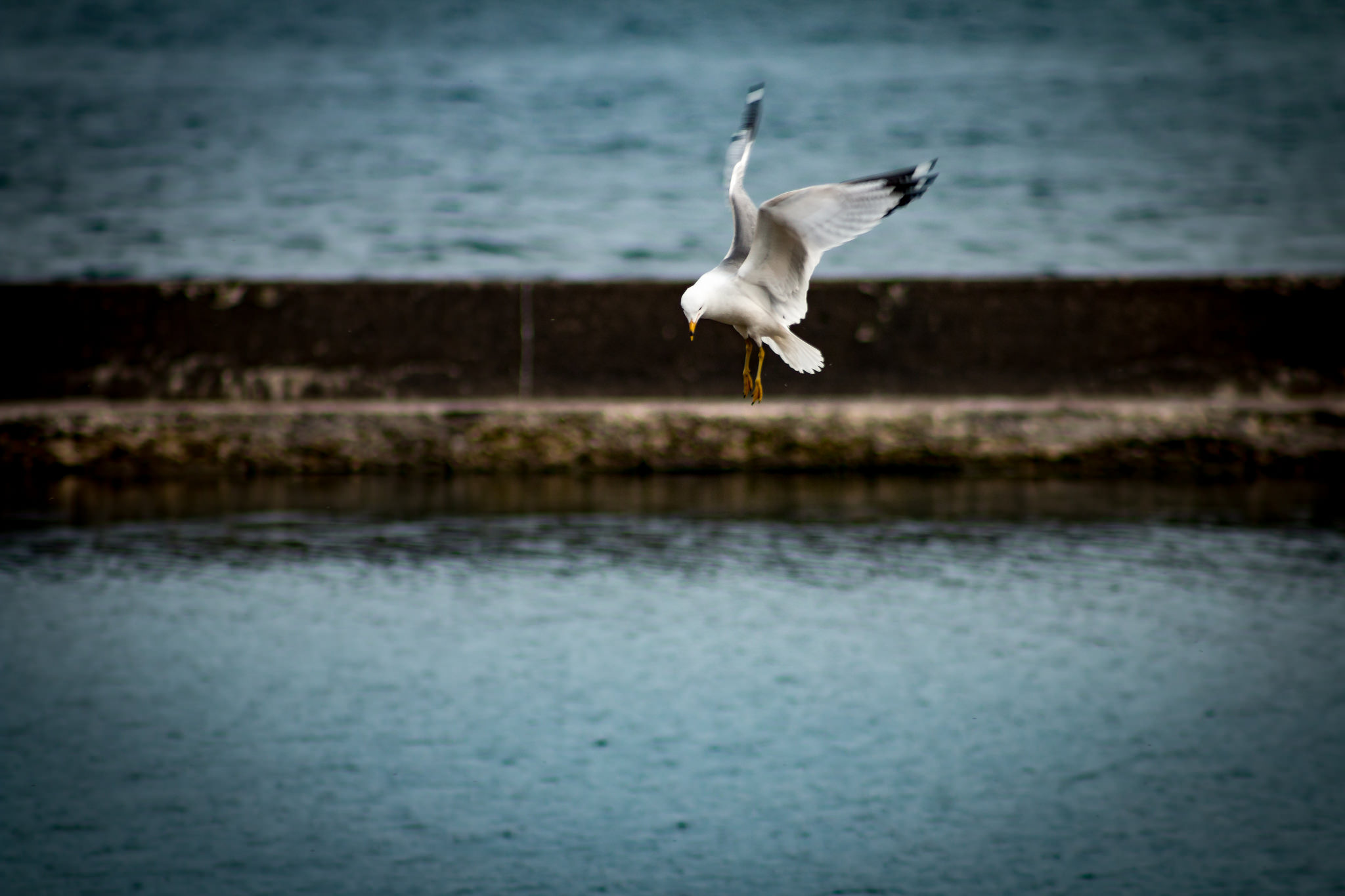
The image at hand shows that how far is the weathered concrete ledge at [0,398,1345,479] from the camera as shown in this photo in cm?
661

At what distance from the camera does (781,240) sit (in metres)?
1.99

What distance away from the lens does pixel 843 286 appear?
630 centimetres

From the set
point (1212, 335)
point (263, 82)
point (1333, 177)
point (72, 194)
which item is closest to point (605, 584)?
point (1212, 335)

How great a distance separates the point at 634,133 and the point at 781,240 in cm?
1138

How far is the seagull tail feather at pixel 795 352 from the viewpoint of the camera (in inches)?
75.9

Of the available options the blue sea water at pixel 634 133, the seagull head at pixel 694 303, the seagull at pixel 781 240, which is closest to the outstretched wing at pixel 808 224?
the seagull at pixel 781 240

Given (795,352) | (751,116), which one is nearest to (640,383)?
(795,352)

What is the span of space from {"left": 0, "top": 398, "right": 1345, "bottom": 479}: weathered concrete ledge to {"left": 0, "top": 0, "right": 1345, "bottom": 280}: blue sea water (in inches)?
35.9

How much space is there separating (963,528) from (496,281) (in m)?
2.09

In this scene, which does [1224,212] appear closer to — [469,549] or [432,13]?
[469,549]

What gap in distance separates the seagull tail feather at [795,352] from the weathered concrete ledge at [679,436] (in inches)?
180

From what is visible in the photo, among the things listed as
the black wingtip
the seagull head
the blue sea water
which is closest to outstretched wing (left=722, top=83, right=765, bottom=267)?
the black wingtip

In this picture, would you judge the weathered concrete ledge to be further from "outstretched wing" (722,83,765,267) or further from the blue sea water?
"outstretched wing" (722,83,765,267)

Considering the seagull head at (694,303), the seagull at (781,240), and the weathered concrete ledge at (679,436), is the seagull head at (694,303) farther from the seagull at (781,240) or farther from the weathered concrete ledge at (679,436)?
the weathered concrete ledge at (679,436)
